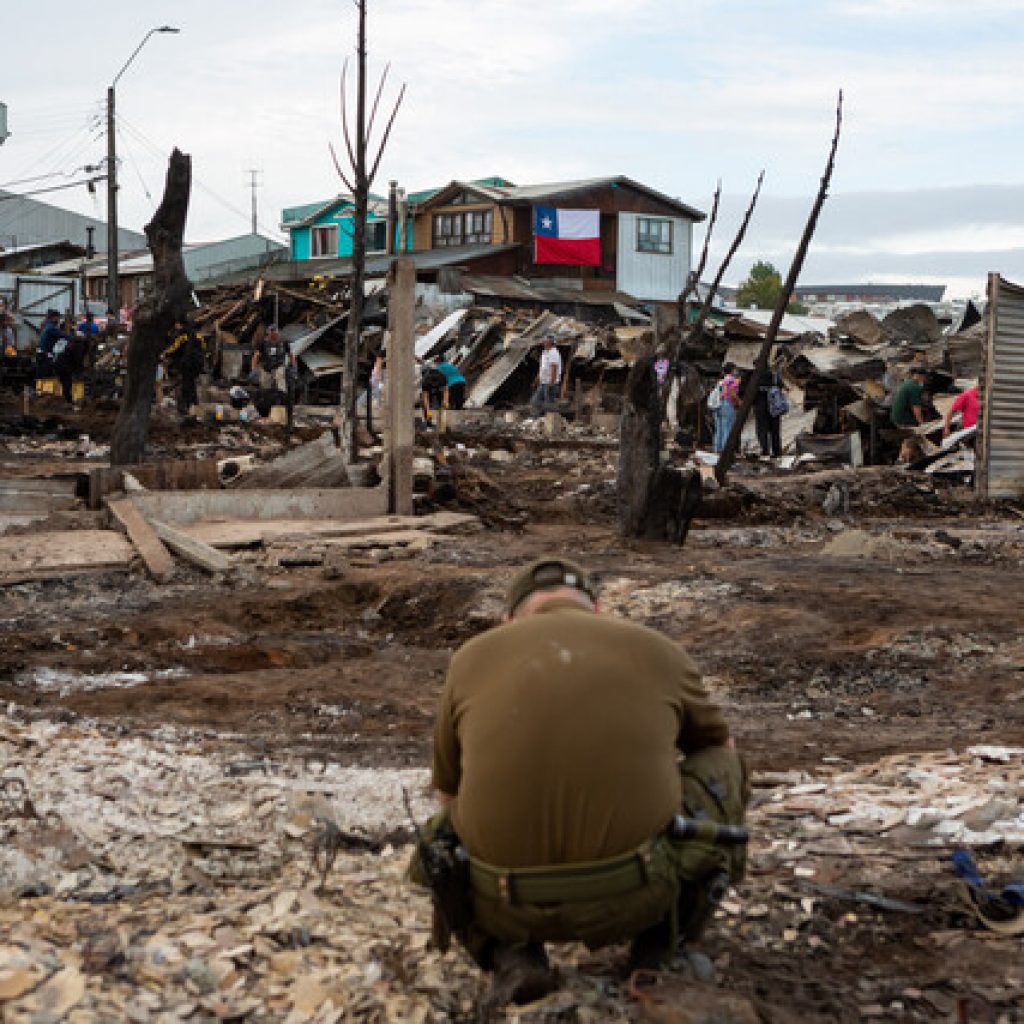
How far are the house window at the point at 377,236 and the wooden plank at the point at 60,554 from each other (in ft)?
124

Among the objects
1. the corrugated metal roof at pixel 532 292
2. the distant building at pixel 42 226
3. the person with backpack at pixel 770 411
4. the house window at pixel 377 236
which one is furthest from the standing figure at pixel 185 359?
the distant building at pixel 42 226

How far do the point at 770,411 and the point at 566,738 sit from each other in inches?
777

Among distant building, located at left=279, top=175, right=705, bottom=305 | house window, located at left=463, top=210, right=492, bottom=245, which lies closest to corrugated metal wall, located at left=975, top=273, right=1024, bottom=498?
distant building, located at left=279, top=175, right=705, bottom=305

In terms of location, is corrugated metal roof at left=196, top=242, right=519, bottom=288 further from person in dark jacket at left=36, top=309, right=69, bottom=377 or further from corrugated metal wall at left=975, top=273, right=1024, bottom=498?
corrugated metal wall at left=975, top=273, right=1024, bottom=498

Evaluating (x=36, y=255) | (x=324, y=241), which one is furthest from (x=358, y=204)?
(x=36, y=255)

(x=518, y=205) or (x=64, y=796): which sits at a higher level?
(x=518, y=205)

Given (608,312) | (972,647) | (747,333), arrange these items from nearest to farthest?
(972,647)
(747,333)
(608,312)

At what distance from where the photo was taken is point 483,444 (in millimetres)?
22969

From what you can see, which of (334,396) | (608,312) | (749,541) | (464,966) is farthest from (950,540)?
(608,312)

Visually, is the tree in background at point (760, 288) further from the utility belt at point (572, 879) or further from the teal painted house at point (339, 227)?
the utility belt at point (572, 879)

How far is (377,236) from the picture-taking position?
163ft

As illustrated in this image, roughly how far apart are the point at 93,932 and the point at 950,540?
1055cm

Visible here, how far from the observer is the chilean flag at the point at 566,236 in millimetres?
44031

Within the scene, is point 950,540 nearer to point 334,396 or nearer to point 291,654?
point 291,654
